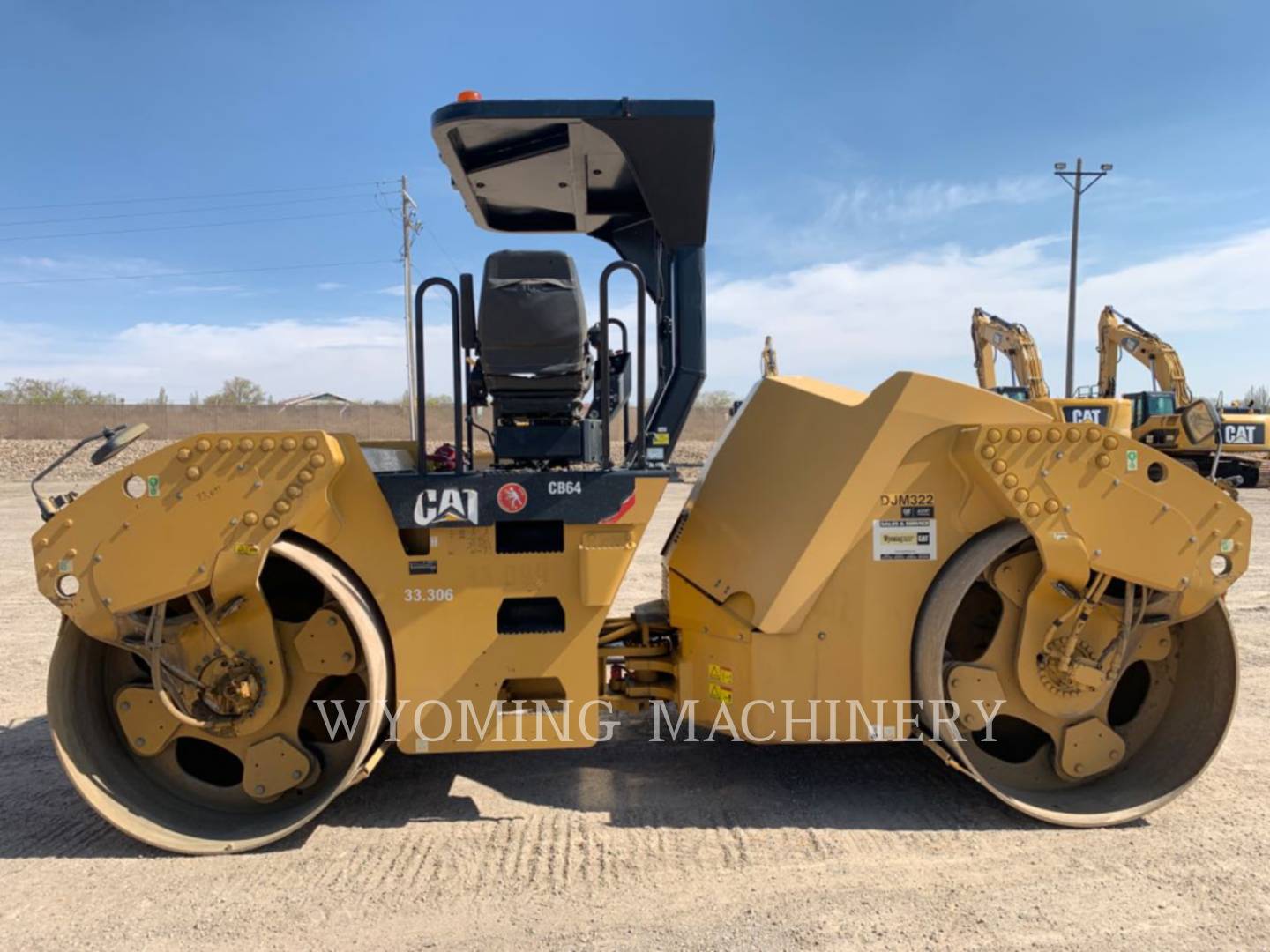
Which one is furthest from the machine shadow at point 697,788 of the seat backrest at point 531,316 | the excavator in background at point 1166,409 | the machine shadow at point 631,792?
the excavator in background at point 1166,409

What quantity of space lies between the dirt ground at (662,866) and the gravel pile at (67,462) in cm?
1747

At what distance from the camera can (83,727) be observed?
3.06m

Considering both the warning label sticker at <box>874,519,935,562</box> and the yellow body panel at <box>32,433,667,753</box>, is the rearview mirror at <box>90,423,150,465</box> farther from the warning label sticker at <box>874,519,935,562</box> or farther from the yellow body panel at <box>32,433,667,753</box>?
the warning label sticker at <box>874,519,935,562</box>

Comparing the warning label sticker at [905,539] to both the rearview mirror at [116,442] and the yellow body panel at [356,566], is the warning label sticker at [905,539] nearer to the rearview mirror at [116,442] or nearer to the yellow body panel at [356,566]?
the yellow body panel at [356,566]

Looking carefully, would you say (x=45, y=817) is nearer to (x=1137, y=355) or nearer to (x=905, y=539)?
(x=905, y=539)

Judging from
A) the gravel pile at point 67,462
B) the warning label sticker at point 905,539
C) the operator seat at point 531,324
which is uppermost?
the operator seat at point 531,324

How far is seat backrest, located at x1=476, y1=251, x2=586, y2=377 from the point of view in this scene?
314 cm

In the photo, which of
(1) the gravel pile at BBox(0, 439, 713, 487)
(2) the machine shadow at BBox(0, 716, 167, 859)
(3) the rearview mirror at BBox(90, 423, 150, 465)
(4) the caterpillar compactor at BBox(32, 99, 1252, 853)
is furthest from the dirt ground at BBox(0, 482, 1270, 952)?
(1) the gravel pile at BBox(0, 439, 713, 487)

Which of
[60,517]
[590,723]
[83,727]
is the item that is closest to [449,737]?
[590,723]

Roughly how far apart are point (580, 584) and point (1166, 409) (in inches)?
687

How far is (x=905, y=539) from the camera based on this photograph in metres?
3.17

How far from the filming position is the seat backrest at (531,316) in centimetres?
314

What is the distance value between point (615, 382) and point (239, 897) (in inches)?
95.3

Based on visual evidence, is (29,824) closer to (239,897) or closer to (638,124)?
(239,897)
